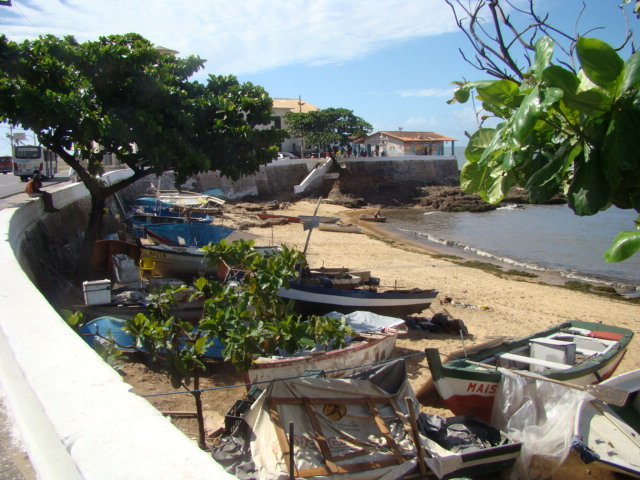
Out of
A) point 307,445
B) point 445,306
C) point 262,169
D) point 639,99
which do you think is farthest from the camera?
point 262,169

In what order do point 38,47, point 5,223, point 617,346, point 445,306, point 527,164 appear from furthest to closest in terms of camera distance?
1. point 445,306
2. point 38,47
3. point 5,223
4. point 617,346
5. point 527,164

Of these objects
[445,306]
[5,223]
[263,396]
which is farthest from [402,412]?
[445,306]

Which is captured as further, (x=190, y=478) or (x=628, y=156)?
(x=628, y=156)

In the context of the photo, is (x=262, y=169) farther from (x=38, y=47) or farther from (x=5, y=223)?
(x=5, y=223)

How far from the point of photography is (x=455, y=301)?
48.3 feet

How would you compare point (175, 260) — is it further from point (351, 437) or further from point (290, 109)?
point (290, 109)

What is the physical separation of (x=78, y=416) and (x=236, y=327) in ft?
11.6

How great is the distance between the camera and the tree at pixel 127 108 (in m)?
11.2

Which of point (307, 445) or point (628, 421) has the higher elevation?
point (307, 445)

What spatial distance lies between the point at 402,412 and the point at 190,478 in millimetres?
4609

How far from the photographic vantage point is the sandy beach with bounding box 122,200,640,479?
864cm

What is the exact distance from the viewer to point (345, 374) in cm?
648

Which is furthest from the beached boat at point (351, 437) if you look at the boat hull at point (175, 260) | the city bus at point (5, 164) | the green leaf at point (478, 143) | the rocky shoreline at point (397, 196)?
the rocky shoreline at point (397, 196)

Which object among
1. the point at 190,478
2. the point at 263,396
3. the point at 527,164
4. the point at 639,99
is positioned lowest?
the point at 263,396
